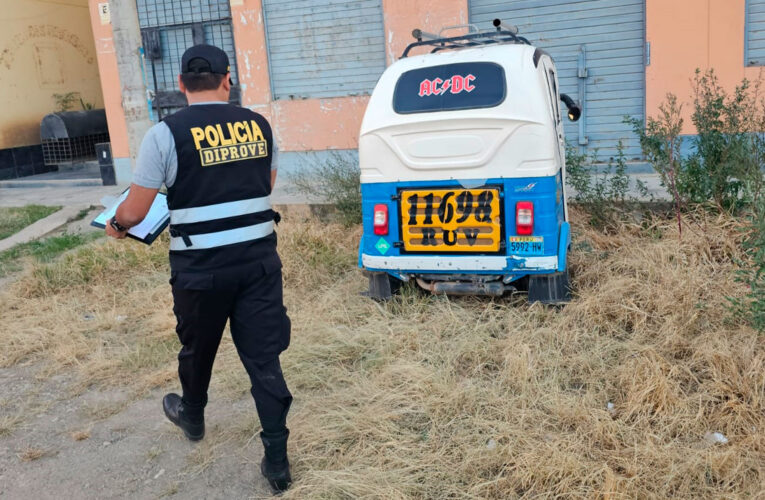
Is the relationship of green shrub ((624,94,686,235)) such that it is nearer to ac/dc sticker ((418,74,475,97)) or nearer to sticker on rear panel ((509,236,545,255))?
sticker on rear panel ((509,236,545,255))

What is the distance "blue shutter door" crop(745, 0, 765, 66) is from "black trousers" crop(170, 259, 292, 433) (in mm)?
7980

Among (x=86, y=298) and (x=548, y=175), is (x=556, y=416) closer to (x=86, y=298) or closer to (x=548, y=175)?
(x=548, y=175)

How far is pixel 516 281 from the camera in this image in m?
5.18

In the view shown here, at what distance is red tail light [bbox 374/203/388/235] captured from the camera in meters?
4.95

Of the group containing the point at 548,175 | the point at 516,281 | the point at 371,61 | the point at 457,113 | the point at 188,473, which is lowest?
the point at 188,473

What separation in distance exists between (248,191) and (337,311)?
7.38ft

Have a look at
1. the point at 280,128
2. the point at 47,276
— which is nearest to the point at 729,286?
the point at 47,276

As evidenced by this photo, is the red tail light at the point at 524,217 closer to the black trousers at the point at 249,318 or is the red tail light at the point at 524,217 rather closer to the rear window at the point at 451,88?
the rear window at the point at 451,88

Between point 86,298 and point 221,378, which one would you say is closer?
point 221,378

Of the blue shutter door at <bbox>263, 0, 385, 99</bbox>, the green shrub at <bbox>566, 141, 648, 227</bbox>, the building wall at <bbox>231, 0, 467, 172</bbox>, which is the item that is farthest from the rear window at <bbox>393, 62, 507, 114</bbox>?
the blue shutter door at <bbox>263, 0, 385, 99</bbox>

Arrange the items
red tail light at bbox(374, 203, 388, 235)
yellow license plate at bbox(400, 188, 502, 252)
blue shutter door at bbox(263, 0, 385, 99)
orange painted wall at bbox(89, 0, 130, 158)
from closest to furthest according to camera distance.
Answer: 1. yellow license plate at bbox(400, 188, 502, 252)
2. red tail light at bbox(374, 203, 388, 235)
3. blue shutter door at bbox(263, 0, 385, 99)
4. orange painted wall at bbox(89, 0, 130, 158)

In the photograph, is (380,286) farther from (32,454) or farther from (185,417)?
(32,454)

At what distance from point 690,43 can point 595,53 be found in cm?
120

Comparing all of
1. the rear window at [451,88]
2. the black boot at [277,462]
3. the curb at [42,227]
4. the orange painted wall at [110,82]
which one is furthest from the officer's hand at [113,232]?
the orange painted wall at [110,82]
